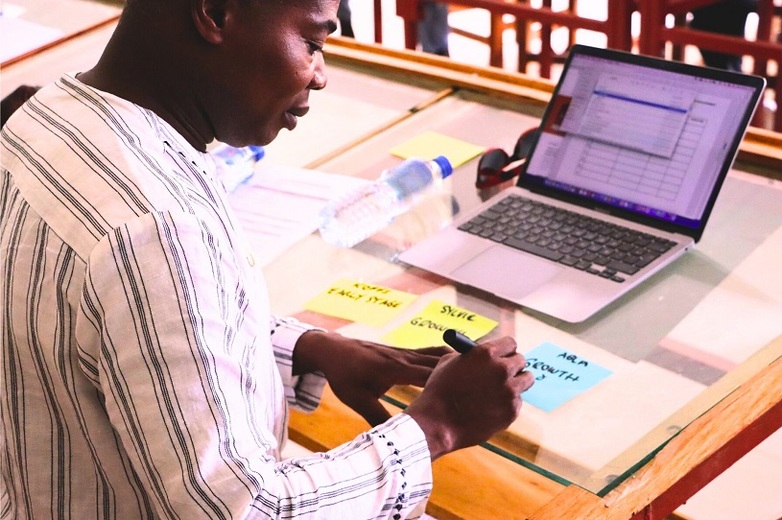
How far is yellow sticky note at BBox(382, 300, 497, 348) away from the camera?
1.19 m

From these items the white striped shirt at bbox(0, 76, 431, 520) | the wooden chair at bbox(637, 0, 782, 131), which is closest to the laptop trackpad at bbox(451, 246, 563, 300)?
the white striped shirt at bbox(0, 76, 431, 520)

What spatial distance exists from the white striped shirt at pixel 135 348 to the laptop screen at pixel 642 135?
0.60 metres

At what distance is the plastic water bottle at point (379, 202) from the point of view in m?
1.46

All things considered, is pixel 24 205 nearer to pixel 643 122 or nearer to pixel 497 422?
pixel 497 422

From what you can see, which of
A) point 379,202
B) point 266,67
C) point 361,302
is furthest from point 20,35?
point 266,67

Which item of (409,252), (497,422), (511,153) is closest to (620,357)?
(497,422)

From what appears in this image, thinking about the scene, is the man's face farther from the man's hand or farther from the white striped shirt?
the man's hand

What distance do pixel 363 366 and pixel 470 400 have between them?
0.61 ft

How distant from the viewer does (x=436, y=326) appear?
122 cm

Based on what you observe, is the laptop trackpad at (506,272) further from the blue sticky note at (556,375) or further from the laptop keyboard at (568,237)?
the blue sticky note at (556,375)

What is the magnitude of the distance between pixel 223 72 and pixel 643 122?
71 cm

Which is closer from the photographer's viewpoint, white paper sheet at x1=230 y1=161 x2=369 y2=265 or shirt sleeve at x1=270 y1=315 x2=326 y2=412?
shirt sleeve at x1=270 y1=315 x2=326 y2=412

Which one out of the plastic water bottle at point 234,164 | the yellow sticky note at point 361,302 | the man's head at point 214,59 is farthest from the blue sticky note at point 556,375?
the plastic water bottle at point 234,164

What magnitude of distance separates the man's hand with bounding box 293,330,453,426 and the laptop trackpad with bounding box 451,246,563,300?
20cm
